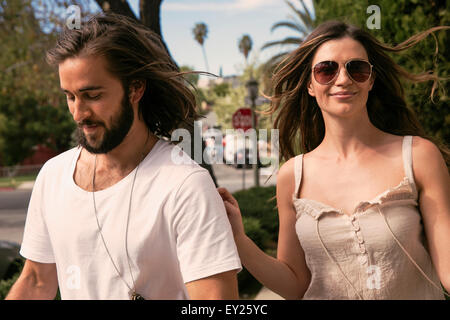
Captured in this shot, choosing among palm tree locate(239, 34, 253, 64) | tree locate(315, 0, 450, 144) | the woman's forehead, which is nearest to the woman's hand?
the woman's forehead

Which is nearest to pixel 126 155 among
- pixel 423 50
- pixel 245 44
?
pixel 423 50

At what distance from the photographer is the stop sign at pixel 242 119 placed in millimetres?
18203

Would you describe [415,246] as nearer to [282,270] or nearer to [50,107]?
[282,270]

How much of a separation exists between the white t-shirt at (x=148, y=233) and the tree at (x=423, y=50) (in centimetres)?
224

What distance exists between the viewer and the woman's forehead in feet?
7.53

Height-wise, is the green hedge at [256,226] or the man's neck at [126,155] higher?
the man's neck at [126,155]

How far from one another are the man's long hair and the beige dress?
700mm

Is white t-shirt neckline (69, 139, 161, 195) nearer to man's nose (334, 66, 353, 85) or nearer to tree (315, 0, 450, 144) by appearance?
man's nose (334, 66, 353, 85)

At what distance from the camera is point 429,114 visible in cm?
377

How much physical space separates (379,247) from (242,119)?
53.2 feet

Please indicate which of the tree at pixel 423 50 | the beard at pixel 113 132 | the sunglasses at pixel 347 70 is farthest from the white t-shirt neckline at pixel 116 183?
the tree at pixel 423 50

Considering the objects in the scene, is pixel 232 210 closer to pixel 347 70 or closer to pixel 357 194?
pixel 357 194

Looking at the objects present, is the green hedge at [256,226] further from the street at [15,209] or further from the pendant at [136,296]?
the pendant at [136,296]

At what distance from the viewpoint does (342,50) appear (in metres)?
2.31
